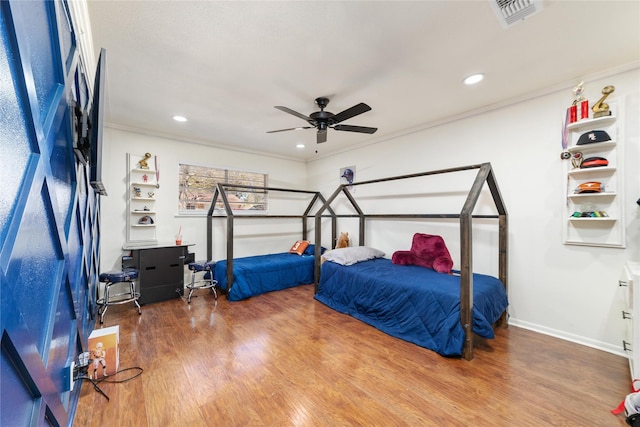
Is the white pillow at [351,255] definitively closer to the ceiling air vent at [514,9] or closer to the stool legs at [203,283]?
the stool legs at [203,283]

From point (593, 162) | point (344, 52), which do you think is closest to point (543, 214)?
point (593, 162)

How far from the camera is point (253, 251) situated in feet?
16.6

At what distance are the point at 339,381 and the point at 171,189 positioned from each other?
3.85 meters

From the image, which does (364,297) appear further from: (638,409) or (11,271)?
(11,271)

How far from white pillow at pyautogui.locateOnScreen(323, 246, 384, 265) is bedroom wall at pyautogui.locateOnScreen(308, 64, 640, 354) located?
868 millimetres

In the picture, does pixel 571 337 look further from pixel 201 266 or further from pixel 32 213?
pixel 201 266

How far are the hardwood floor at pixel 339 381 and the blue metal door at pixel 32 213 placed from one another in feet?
2.47

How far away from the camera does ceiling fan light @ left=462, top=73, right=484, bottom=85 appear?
7.91 feet

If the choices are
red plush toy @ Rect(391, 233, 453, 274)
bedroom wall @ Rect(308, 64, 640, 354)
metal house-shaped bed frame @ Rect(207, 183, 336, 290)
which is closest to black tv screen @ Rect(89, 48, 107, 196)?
metal house-shaped bed frame @ Rect(207, 183, 336, 290)

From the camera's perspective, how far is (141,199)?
3.82m

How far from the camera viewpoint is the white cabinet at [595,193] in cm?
228

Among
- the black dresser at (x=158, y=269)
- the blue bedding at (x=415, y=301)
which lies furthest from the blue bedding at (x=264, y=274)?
the blue bedding at (x=415, y=301)

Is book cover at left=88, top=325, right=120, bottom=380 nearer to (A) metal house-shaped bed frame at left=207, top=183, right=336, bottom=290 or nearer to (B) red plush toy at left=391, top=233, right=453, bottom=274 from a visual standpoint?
(A) metal house-shaped bed frame at left=207, top=183, right=336, bottom=290

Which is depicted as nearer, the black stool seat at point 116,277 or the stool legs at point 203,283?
the black stool seat at point 116,277
